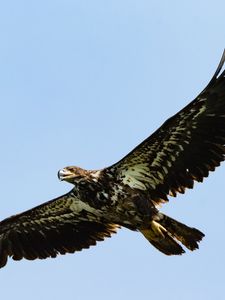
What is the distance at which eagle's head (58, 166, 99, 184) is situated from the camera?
19.9 m

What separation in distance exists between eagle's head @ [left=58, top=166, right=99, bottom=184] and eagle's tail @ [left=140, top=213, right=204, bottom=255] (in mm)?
1448

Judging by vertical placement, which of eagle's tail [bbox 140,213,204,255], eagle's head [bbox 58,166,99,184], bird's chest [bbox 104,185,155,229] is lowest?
eagle's tail [bbox 140,213,204,255]

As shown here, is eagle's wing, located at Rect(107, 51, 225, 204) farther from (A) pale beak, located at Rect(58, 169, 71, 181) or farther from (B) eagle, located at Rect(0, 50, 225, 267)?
(A) pale beak, located at Rect(58, 169, 71, 181)

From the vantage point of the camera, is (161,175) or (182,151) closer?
(182,151)

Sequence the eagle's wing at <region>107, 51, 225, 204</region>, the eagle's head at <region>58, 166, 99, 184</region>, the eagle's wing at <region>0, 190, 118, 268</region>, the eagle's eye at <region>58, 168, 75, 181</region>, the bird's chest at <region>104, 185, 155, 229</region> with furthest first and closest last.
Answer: the eagle's wing at <region>0, 190, 118, 268</region> → the eagle's eye at <region>58, 168, 75, 181</region> → the eagle's head at <region>58, 166, 99, 184</region> → the bird's chest at <region>104, 185, 155, 229</region> → the eagle's wing at <region>107, 51, 225, 204</region>

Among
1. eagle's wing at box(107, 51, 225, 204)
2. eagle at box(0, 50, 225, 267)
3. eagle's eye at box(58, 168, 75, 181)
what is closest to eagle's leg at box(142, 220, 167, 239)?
eagle at box(0, 50, 225, 267)

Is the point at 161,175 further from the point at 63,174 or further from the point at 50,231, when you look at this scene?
the point at 50,231

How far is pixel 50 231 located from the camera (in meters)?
21.6

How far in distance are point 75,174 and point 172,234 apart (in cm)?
214

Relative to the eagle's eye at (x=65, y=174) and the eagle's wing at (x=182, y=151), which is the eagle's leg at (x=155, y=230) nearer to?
the eagle's wing at (x=182, y=151)

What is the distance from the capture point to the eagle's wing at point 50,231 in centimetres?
2112

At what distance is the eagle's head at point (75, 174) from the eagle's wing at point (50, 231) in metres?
0.80

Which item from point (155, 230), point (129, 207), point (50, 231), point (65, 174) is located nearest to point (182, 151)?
point (129, 207)

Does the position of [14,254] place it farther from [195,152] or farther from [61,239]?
[195,152]
